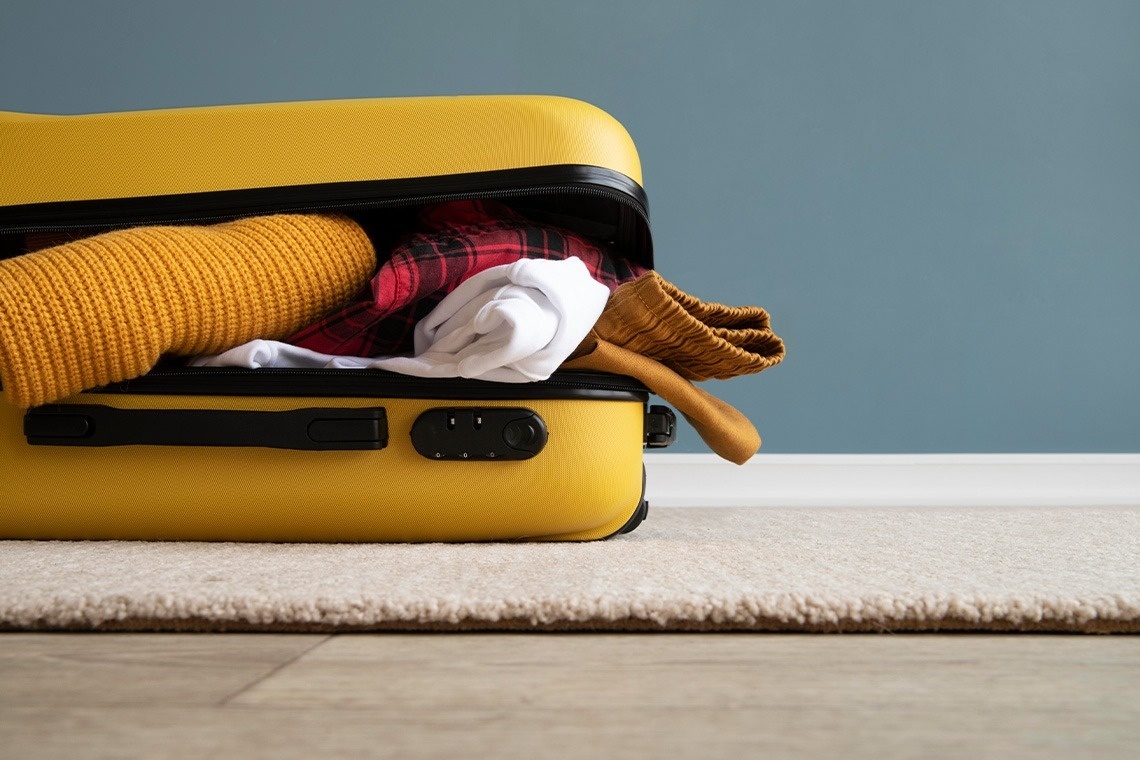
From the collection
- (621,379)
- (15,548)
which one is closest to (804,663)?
(621,379)

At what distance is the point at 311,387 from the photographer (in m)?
0.66

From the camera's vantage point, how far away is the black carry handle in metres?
0.65

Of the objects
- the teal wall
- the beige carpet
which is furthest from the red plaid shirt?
the teal wall

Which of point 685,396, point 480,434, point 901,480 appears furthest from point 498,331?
point 901,480

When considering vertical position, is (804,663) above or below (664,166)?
below

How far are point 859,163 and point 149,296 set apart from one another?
Answer: 1.20 m

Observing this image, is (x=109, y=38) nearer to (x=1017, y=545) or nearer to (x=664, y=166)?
(x=664, y=166)

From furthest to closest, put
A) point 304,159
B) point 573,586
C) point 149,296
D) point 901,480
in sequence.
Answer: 1. point 901,480
2. point 304,159
3. point 149,296
4. point 573,586

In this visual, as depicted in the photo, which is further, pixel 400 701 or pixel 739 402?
pixel 739 402

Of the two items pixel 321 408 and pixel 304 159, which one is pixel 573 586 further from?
pixel 304 159

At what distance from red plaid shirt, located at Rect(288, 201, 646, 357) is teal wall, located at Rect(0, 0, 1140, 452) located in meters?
0.77

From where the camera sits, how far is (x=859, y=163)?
4.82ft

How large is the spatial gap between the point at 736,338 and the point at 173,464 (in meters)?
0.47

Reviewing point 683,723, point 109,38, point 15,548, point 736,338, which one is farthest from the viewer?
point 109,38
